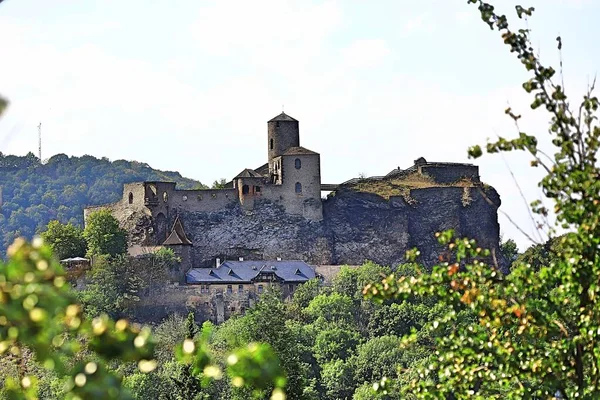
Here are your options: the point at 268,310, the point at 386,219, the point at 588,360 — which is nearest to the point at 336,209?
the point at 386,219

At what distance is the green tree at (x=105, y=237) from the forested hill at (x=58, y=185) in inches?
3153

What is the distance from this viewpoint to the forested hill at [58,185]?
15638cm

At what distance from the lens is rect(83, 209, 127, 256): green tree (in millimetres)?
69812

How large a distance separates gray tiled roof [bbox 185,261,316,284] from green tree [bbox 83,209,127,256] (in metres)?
3.80

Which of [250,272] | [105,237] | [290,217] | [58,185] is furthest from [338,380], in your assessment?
[58,185]

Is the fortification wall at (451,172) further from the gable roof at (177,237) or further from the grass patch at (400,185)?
the gable roof at (177,237)

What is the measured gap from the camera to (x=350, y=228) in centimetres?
7400

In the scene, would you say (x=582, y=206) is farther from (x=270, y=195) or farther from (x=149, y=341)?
(x=270, y=195)

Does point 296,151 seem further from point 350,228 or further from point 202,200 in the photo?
point 202,200

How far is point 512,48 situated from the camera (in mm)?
11672

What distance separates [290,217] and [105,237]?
9434mm

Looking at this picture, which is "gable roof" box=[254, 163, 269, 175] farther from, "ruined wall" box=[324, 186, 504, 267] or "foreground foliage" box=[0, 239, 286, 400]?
"foreground foliage" box=[0, 239, 286, 400]

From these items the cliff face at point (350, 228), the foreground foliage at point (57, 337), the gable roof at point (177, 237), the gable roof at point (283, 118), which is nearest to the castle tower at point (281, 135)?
the gable roof at point (283, 118)

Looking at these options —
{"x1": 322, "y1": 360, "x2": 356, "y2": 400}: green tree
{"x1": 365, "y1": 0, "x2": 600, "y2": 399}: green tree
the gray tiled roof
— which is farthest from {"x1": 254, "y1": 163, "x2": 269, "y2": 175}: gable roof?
{"x1": 365, "y1": 0, "x2": 600, "y2": 399}: green tree
